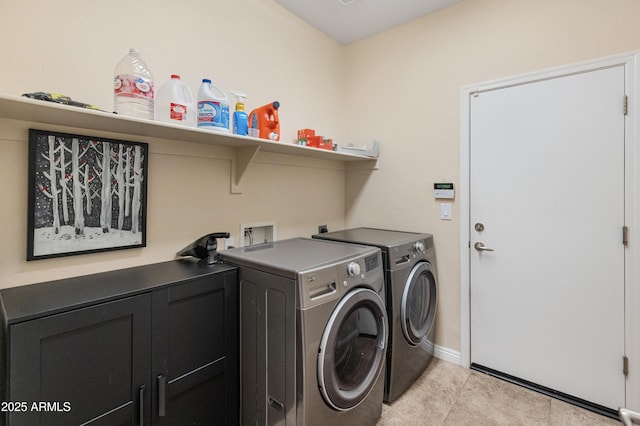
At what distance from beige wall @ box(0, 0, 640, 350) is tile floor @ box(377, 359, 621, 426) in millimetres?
354

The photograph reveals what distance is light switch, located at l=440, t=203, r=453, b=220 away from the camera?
2.34m

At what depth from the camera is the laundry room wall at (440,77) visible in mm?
1845

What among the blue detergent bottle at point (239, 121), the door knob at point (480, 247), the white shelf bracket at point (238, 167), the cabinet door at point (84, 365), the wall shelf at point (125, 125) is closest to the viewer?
the cabinet door at point (84, 365)

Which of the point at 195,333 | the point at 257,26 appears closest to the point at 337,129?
the point at 257,26

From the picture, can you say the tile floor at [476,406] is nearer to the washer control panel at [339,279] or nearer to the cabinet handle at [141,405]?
the washer control panel at [339,279]

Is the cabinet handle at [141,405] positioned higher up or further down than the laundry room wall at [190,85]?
further down

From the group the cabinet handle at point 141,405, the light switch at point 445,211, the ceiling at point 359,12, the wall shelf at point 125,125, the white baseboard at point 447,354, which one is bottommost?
the white baseboard at point 447,354

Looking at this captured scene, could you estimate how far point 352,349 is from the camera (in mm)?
1565

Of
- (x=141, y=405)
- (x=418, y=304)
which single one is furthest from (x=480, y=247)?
(x=141, y=405)

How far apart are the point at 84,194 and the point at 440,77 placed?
245 cm

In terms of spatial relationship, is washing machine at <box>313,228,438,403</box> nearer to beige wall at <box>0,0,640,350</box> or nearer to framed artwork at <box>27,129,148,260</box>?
beige wall at <box>0,0,640,350</box>

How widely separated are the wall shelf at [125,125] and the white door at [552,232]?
1.39m

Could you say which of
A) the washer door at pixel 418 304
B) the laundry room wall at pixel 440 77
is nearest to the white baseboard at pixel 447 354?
the laundry room wall at pixel 440 77

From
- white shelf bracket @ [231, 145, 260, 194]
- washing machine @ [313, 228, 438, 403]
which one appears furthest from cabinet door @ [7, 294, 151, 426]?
washing machine @ [313, 228, 438, 403]
